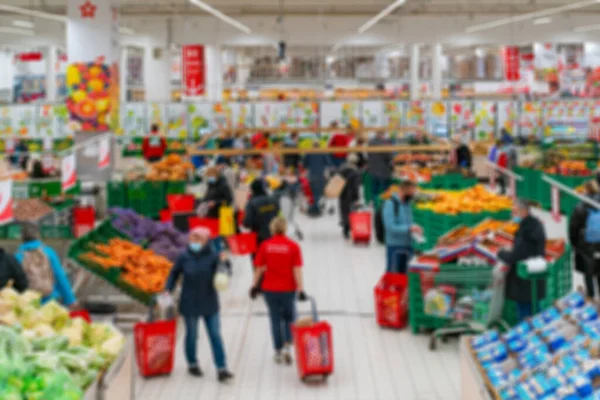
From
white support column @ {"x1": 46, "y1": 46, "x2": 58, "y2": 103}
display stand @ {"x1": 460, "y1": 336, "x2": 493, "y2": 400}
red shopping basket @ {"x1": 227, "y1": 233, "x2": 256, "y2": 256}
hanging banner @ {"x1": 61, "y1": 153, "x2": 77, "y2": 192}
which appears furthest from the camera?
white support column @ {"x1": 46, "y1": 46, "x2": 58, "y2": 103}

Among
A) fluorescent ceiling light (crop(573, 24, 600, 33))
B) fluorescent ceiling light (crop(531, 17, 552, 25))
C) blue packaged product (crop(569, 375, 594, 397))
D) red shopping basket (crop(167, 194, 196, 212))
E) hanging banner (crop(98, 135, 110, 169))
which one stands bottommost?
blue packaged product (crop(569, 375, 594, 397))

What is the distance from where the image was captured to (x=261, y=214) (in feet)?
38.2

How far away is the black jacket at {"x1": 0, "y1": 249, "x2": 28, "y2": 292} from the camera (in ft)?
25.6

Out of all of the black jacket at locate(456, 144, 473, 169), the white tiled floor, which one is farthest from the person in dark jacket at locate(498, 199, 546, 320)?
the black jacket at locate(456, 144, 473, 169)

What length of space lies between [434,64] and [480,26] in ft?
11.0

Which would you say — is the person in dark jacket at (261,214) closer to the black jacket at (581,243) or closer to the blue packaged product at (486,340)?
the black jacket at (581,243)

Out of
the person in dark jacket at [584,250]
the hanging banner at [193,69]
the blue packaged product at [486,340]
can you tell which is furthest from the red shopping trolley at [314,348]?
the hanging banner at [193,69]

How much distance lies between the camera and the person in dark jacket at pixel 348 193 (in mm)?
16422

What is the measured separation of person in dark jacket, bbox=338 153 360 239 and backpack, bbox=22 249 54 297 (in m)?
8.49

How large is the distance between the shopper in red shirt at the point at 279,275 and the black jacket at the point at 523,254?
1791 millimetres

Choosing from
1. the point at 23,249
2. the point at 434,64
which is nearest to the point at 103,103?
the point at 23,249

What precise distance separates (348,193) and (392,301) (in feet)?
22.2

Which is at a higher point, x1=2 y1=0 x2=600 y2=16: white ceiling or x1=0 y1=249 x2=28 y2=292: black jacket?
x1=2 y1=0 x2=600 y2=16: white ceiling

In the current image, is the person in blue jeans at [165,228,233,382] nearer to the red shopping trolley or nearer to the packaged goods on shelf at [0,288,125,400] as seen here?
the red shopping trolley
